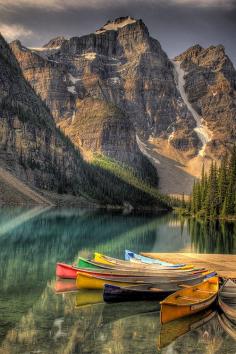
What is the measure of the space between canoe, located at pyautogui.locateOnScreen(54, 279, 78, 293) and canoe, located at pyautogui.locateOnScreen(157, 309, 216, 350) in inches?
329

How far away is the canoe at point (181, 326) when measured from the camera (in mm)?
21989

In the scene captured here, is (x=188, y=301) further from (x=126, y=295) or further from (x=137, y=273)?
(x=137, y=273)

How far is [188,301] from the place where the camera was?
25.2m

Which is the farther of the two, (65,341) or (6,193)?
(6,193)

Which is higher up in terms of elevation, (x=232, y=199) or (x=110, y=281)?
(x=232, y=199)

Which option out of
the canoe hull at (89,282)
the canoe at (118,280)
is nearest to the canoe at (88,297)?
the canoe hull at (89,282)

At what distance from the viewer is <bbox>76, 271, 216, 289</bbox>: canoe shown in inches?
1139

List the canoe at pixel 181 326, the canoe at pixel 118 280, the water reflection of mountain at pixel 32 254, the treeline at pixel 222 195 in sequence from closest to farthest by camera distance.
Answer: the canoe at pixel 181 326, the water reflection of mountain at pixel 32 254, the canoe at pixel 118 280, the treeline at pixel 222 195

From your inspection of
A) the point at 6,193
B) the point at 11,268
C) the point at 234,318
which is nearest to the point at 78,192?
the point at 6,193

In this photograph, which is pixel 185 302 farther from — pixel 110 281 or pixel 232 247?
pixel 232 247

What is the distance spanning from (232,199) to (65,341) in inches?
3647

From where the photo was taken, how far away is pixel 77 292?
3002 centimetres

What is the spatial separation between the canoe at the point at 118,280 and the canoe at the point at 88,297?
0.38m

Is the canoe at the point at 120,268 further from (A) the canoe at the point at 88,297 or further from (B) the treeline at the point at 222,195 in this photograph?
(B) the treeline at the point at 222,195
